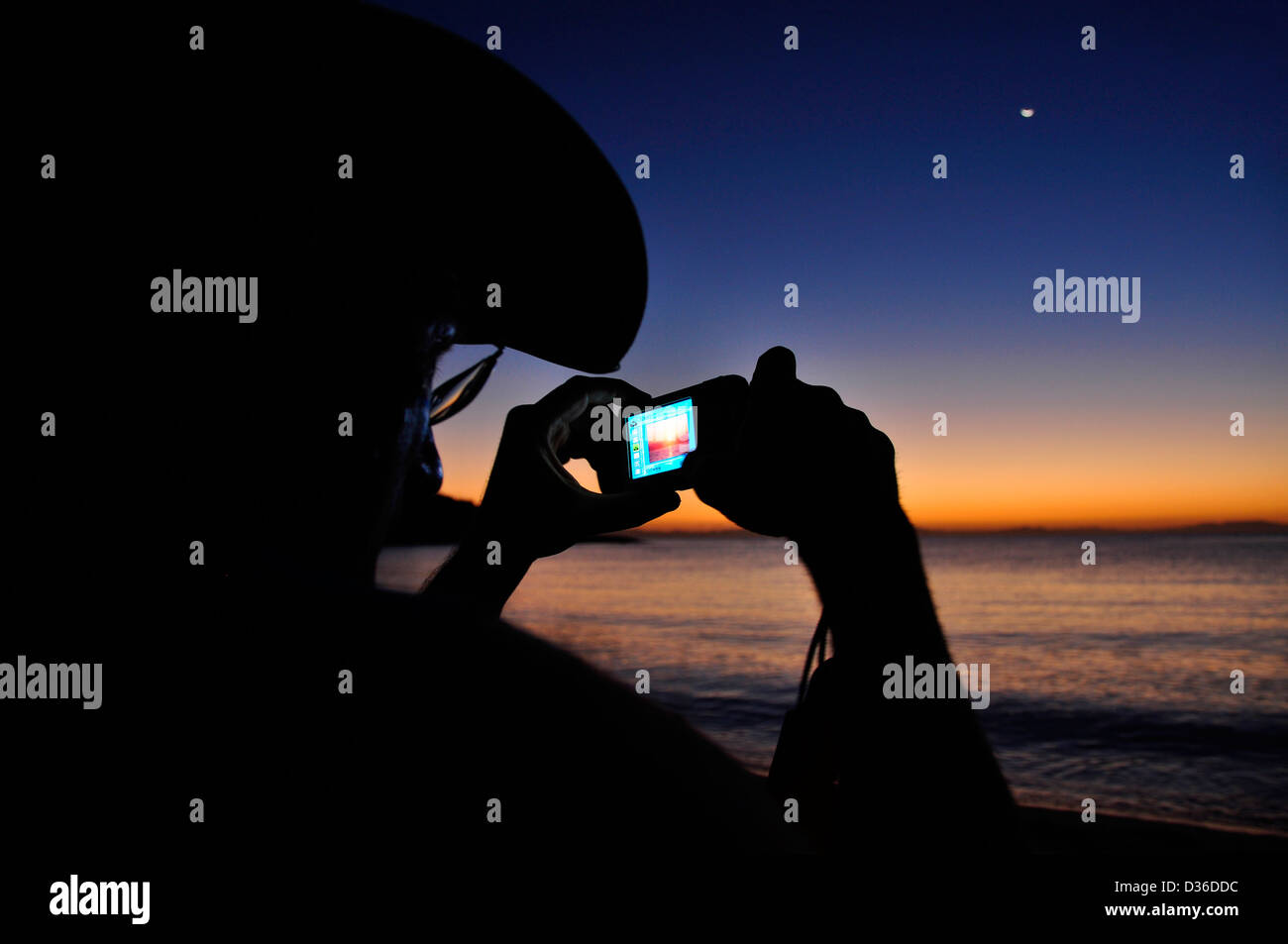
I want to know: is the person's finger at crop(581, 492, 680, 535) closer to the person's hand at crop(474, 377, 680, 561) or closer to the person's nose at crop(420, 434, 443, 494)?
the person's hand at crop(474, 377, 680, 561)

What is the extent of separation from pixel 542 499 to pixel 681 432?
55 centimetres

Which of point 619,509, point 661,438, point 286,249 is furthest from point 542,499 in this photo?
point 286,249

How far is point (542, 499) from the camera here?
205 cm

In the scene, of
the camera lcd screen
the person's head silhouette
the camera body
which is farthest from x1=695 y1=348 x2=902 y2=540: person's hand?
the person's head silhouette

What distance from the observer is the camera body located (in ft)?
7.06

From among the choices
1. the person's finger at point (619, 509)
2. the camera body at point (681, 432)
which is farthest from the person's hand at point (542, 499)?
the camera body at point (681, 432)

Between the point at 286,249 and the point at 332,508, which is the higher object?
the point at 286,249

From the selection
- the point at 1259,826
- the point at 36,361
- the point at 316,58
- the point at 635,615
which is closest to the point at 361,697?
the point at 36,361

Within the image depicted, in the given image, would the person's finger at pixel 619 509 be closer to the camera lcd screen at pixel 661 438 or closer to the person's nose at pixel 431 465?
the camera lcd screen at pixel 661 438

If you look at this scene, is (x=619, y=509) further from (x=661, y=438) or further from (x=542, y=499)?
(x=661, y=438)

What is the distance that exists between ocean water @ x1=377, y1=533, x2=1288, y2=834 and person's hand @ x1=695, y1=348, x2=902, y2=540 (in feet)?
0.79

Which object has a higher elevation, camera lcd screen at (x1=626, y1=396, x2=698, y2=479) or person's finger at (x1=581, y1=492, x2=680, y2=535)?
camera lcd screen at (x1=626, y1=396, x2=698, y2=479)
